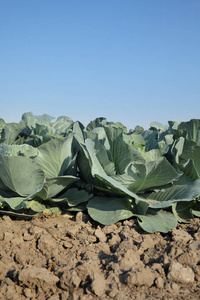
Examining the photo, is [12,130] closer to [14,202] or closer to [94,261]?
[14,202]

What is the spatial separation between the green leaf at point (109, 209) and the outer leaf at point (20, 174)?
0.55 metres

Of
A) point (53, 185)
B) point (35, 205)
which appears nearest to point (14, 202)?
point (35, 205)

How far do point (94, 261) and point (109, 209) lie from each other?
71 centimetres

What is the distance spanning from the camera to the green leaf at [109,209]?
2826mm

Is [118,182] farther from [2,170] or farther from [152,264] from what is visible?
[2,170]

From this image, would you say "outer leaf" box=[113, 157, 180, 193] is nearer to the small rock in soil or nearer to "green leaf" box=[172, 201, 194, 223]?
"green leaf" box=[172, 201, 194, 223]

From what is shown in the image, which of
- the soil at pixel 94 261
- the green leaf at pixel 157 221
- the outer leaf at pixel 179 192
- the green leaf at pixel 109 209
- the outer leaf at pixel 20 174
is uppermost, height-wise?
the outer leaf at pixel 20 174

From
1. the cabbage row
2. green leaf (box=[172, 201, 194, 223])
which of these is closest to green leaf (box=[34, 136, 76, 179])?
the cabbage row

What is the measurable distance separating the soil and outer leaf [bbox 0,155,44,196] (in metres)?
0.33

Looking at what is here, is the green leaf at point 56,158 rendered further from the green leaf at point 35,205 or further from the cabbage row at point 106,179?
the green leaf at point 35,205

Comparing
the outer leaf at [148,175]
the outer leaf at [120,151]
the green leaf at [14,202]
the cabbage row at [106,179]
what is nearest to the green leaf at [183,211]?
the cabbage row at [106,179]

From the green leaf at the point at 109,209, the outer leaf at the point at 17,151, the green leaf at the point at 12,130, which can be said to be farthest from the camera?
the green leaf at the point at 12,130

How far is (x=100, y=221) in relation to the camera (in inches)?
110

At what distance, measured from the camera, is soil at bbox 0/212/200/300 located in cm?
206
